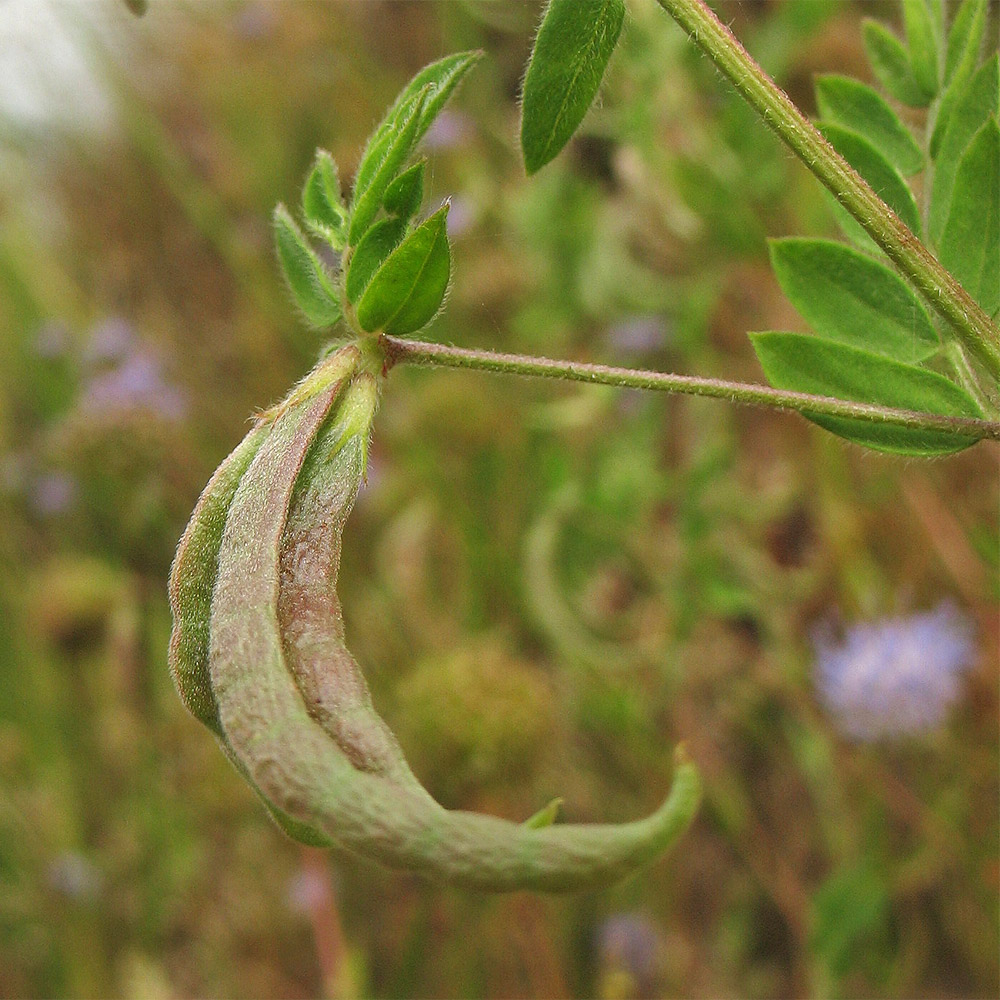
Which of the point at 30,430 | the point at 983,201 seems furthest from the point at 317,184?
the point at 30,430

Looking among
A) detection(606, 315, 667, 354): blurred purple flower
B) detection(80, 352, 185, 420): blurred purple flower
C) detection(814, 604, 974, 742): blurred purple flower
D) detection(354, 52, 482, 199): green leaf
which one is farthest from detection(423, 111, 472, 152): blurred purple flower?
detection(354, 52, 482, 199): green leaf

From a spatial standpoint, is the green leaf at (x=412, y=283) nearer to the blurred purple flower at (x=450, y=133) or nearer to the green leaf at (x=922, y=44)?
the green leaf at (x=922, y=44)

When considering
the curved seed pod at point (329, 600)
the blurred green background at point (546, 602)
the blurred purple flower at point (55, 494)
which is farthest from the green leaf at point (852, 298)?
the blurred purple flower at point (55, 494)

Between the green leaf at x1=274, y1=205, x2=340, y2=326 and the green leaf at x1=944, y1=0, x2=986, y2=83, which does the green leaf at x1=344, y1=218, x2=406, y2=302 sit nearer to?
the green leaf at x1=274, y1=205, x2=340, y2=326

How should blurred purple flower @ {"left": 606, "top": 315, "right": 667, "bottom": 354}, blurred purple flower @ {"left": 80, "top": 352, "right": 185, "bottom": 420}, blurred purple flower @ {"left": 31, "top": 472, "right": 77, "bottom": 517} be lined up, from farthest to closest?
blurred purple flower @ {"left": 31, "top": 472, "right": 77, "bottom": 517}, blurred purple flower @ {"left": 80, "top": 352, "right": 185, "bottom": 420}, blurred purple flower @ {"left": 606, "top": 315, "right": 667, "bottom": 354}

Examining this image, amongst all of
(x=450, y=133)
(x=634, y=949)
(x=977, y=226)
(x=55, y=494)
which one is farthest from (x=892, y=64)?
(x=55, y=494)

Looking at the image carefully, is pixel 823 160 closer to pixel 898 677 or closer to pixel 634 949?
pixel 898 677

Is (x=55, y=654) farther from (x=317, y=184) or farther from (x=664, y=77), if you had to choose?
(x=317, y=184)
